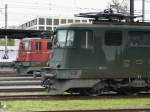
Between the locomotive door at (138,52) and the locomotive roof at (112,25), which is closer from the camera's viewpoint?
the locomotive roof at (112,25)

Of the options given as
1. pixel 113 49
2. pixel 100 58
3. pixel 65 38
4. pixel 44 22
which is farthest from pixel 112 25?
pixel 44 22

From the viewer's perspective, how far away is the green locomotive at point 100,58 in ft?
62.5

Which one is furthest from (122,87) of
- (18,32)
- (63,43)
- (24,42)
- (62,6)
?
(62,6)

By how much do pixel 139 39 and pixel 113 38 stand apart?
3.99 feet

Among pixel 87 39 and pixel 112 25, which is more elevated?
pixel 112 25

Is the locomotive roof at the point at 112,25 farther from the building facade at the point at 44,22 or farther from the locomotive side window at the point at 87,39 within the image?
the building facade at the point at 44,22

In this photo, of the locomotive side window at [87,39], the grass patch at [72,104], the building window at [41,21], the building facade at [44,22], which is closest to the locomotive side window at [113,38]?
the locomotive side window at [87,39]

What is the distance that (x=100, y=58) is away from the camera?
19.4 meters

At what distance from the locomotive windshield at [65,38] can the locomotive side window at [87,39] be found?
1.37 feet

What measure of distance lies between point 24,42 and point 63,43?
13806mm

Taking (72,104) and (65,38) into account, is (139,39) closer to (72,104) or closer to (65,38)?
(65,38)

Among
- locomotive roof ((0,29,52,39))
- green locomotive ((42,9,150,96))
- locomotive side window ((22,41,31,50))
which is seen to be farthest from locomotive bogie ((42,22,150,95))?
locomotive roof ((0,29,52,39))

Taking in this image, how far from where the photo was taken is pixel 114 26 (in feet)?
63.9

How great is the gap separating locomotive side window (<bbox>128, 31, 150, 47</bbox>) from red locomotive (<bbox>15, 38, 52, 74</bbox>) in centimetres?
1256
